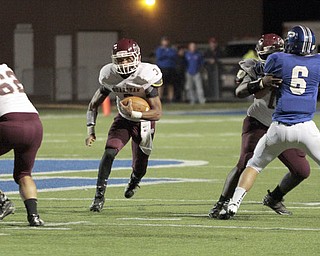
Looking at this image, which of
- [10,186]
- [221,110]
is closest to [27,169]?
[10,186]

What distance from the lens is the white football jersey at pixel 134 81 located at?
40.6 feet

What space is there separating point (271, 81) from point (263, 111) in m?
0.89

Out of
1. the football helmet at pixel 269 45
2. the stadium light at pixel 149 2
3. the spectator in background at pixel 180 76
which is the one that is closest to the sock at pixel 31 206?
the football helmet at pixel 269 45

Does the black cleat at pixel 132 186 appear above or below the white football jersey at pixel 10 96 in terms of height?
below

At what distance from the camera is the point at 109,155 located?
12469mm

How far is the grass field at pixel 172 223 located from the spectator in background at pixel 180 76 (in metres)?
18.5

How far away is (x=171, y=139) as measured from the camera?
23.6m

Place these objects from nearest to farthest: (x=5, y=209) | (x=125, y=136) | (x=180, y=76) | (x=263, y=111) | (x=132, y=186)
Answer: (x=5, y=209) < (x=263, y=111) < (x=125, y=136) < (x=132, y=186) < (x=180, y=76)

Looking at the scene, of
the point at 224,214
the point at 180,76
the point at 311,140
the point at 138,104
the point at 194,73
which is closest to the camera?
the point at 311,140

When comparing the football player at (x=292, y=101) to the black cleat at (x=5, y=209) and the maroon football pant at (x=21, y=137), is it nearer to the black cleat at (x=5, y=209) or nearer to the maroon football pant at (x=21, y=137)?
the maroon football pant at (x=21, y=137)

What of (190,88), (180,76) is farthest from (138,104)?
(180,76)

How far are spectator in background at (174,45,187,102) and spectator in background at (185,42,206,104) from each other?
1.27ft

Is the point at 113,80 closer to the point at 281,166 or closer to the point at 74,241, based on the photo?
the point at 74,241

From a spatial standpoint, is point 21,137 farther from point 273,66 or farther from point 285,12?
point 285,12
